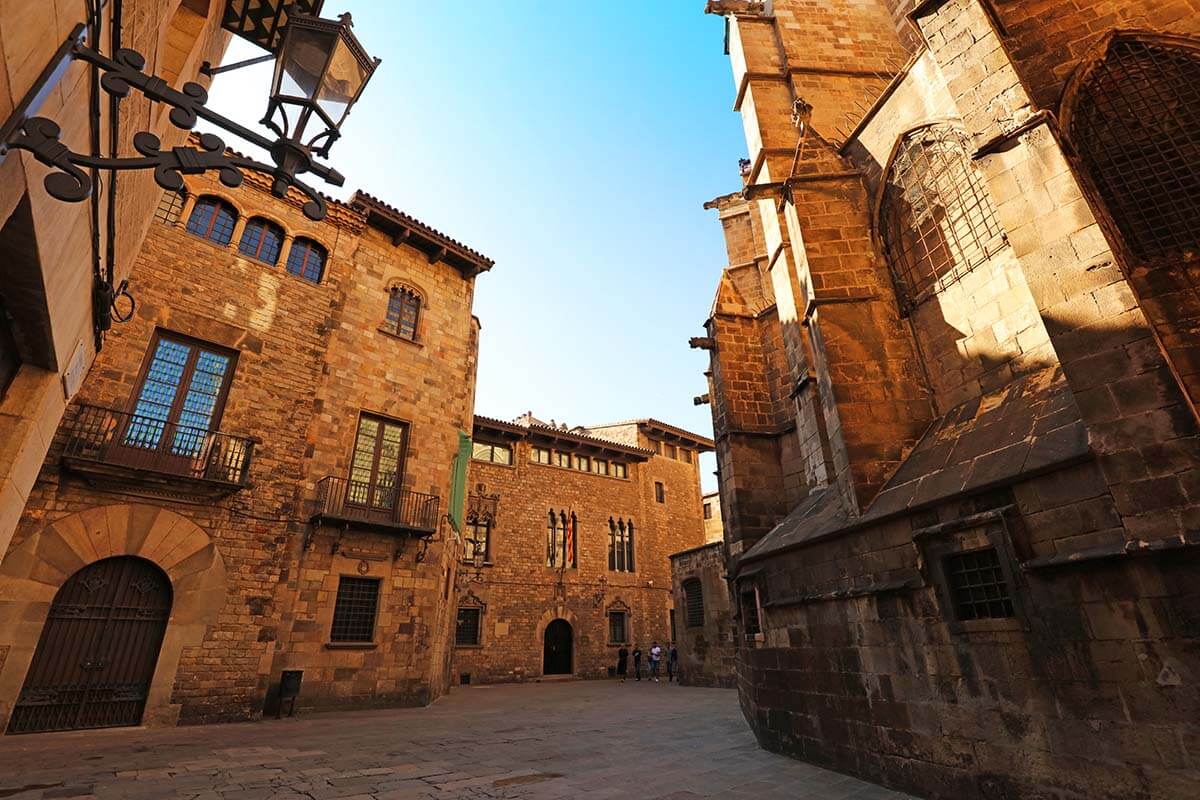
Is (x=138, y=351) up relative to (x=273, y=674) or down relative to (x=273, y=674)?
up

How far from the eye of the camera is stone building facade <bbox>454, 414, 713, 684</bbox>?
2034cm

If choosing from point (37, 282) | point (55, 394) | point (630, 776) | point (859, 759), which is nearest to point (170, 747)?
point (55, 394)

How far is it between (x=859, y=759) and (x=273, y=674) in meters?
9.79

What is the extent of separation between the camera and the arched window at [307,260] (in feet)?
40.6

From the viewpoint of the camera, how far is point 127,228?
611 centimetres

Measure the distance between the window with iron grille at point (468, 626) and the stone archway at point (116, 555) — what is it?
461 inches

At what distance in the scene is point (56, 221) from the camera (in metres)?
3.37

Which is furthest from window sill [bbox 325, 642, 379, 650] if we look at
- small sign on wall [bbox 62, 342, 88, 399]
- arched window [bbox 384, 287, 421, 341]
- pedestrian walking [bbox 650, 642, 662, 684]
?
pedestrian walking [bbox 650, 642, 662, 684]

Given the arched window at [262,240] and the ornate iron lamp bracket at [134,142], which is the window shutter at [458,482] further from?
the ornate iron lamp bracket at [134,142]

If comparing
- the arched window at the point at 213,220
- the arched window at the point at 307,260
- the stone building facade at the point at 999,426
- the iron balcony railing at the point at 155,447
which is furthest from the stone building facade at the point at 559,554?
the stone building facade at the point at 999,426

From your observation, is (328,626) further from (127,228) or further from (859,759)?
(859,759)

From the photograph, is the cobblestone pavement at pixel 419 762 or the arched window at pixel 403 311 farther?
the arched window at pixel 403 311

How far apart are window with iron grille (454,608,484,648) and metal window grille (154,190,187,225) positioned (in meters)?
15.3

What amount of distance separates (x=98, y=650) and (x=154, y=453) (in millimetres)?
3162
